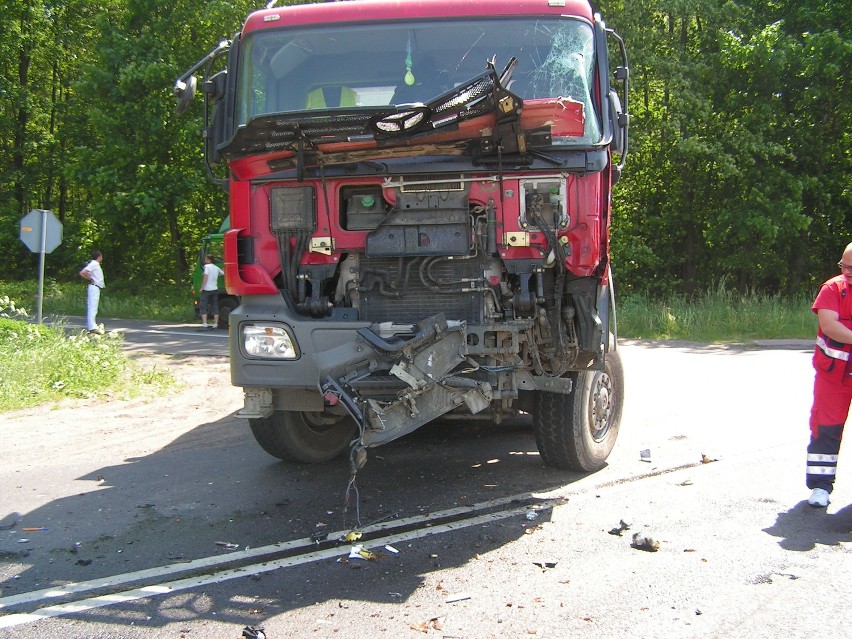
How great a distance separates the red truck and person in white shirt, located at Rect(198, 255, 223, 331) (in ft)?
44.1

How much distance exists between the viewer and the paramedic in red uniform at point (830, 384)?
16.6ft

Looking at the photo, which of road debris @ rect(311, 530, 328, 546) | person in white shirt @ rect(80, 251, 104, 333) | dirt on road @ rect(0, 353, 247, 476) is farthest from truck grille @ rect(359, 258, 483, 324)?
person in white shirt @ rect(80, 251, 104, 333)

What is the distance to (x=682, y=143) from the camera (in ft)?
68.4

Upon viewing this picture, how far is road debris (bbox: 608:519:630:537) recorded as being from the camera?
4.70 metres

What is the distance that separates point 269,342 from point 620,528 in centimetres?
232

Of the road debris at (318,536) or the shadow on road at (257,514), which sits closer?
the shadow on road at (257,514)

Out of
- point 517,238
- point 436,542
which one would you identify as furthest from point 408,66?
point 436,542

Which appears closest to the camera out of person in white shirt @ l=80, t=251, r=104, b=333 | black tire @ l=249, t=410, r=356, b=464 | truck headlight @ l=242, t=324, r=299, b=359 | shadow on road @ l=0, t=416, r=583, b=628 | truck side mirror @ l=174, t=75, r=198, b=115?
shadow on road @ l=0, t=416, r=583, b=628

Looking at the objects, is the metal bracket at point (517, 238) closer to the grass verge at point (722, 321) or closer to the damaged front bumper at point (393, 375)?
the damaged front bumper at point (393, 375)

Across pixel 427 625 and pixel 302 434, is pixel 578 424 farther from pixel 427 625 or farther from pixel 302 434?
pixel 427 625

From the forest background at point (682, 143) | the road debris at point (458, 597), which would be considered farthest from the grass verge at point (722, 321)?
the road debris at point (458, 597)

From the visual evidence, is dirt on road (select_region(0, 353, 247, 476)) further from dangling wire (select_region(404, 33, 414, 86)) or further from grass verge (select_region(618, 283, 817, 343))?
grass verge (select_region(618, 283, 817, 343))

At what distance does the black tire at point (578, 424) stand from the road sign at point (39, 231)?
9592 mm

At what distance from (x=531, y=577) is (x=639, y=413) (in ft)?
14.5
